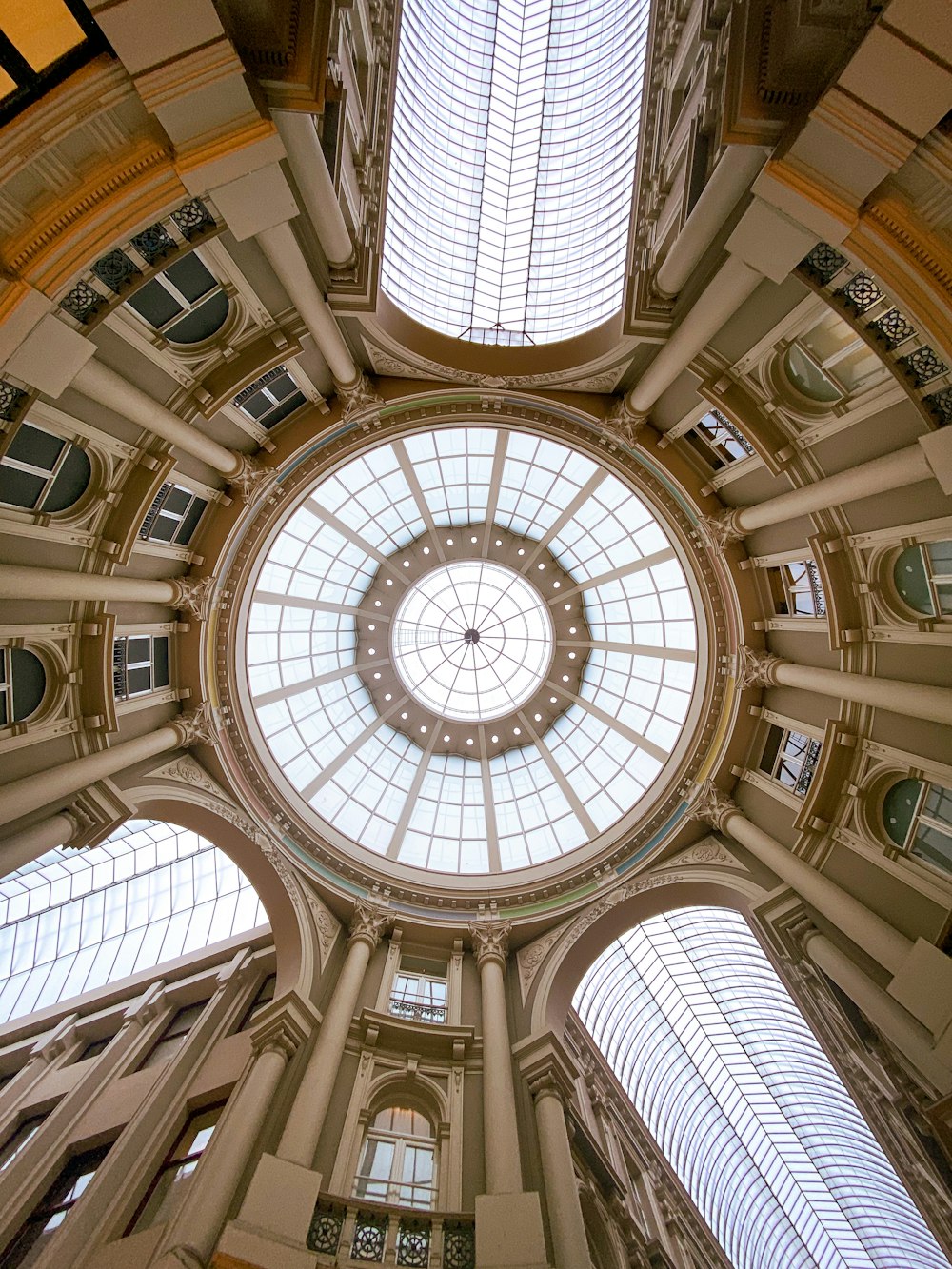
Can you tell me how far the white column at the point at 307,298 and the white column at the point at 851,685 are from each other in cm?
1283

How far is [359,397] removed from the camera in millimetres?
19422

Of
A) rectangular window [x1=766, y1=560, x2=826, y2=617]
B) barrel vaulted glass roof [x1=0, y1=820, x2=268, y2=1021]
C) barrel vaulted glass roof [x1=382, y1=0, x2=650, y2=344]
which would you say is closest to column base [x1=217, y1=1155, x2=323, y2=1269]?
barrel vaulted glass roof [x1=0, y1=820, x2=268, y2=1021]

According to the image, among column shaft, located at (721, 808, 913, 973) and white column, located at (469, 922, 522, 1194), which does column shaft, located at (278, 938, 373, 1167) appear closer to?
white column, located at (469, 922, 522, 1194)

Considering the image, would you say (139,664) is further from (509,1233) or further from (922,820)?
(922,820)

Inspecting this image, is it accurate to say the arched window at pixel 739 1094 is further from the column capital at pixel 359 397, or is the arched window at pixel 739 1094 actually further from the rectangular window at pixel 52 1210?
the column capital at pixel 359 397

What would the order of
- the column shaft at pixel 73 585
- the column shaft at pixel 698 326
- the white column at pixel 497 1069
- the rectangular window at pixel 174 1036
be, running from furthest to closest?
1. the rectangular window at pixel 174 1036
2. the white column at pixel 497 1069
3. the column shaft at pixel 698 326
4. the column shaft at pixel 73 585

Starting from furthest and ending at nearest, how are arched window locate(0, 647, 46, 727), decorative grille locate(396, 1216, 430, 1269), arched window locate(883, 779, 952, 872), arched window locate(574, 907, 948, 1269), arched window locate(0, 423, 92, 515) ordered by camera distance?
arched window locate(574, 907, 948, 1269) < arched window locate(0, 647, 46, 727) < arched window locate(883, 779, 952, 872) < arched window locate(0, 423, 92, 515) < decorative grille locate(396, 1216, 430, 1269)

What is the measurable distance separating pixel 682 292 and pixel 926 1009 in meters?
14.3

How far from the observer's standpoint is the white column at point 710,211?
39.1 feet

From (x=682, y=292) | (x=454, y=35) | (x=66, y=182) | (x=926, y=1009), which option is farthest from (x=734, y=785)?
(x=454, y=35)

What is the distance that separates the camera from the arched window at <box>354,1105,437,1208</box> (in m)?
15.0

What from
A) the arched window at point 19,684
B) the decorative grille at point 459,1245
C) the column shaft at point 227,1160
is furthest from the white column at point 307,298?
the decorative grille at point 459,1245

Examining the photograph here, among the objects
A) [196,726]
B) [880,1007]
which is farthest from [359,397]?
[880,1007]

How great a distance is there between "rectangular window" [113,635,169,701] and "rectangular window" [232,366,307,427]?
6.30 m
